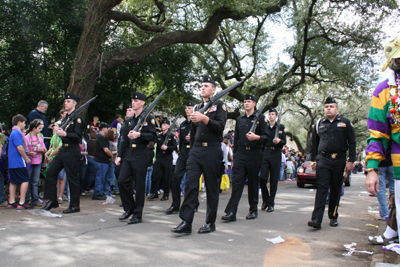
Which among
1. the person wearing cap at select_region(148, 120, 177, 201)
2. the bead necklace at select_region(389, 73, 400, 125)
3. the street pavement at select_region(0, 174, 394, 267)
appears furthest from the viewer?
the person wearing cap at select_region(148, 120, 177, 201)

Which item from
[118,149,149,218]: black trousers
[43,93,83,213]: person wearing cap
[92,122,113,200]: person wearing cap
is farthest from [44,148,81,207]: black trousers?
[92,122,113,200]: person wearing cap

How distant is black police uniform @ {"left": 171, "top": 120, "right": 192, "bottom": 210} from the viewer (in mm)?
7532

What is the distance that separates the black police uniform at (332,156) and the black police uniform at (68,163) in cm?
458

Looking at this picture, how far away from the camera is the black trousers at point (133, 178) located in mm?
6188

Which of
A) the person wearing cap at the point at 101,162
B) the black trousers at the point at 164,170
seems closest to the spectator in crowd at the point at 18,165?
the person wearing cap at the point at 101,162

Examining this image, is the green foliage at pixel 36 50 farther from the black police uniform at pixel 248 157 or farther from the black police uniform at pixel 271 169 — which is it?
the black police uniform at pixel 248 157

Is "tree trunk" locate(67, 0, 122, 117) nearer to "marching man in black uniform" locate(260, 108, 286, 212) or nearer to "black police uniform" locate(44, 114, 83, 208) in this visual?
"black police uniform" locate(44, 114, 83, 208)

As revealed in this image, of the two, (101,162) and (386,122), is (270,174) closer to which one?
(101,162)

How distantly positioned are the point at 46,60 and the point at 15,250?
39.7 ft

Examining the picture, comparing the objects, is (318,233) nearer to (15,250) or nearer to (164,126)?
(15,250)

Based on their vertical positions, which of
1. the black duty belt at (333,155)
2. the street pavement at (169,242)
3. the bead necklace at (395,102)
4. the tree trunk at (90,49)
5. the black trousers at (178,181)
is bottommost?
the street pavement at (169,242)

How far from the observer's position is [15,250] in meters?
4.28

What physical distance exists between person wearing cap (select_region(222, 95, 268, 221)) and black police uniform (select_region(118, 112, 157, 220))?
5.48 feet

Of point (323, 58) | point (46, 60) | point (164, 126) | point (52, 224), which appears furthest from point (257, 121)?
point (323, 58)
